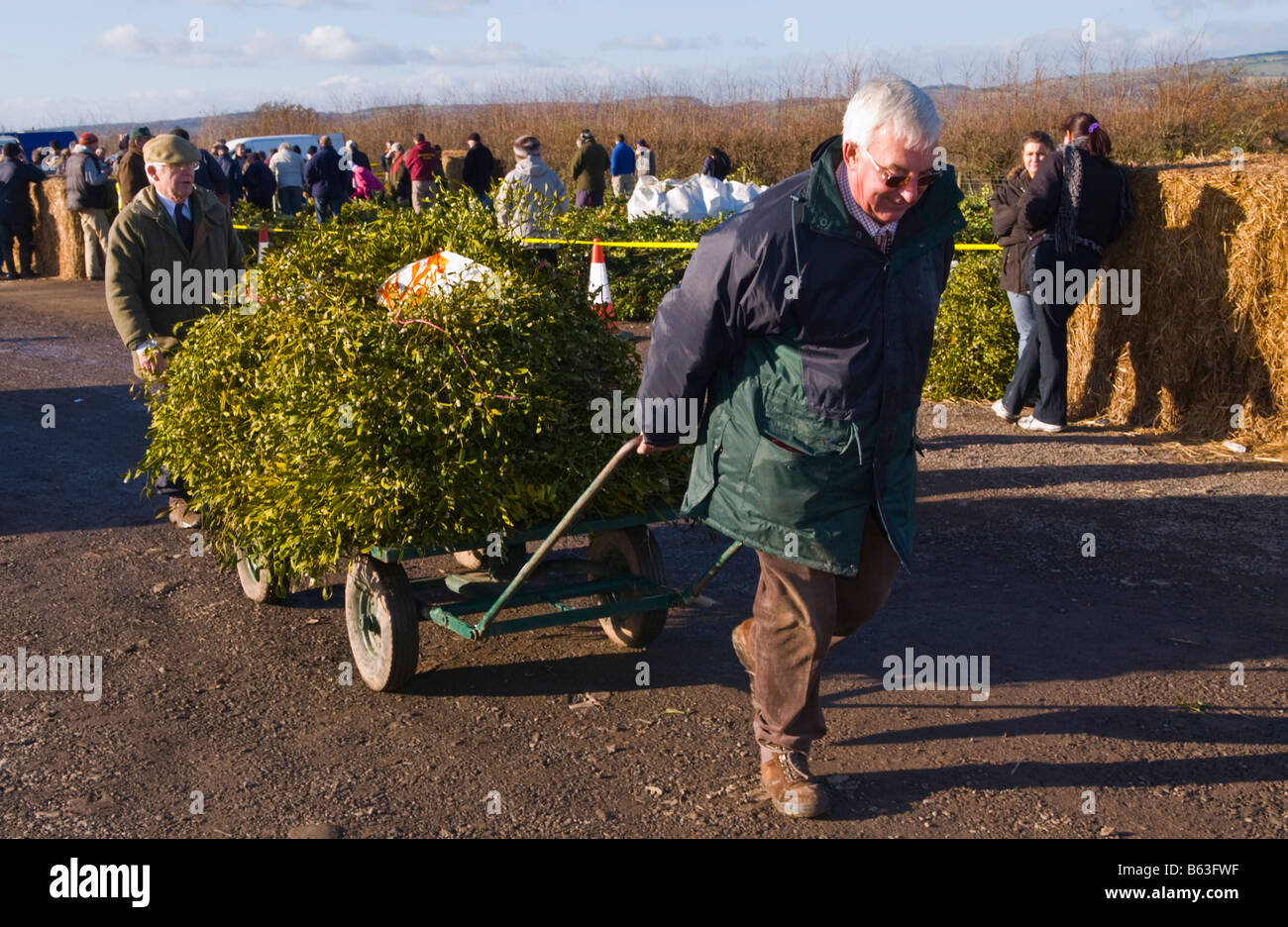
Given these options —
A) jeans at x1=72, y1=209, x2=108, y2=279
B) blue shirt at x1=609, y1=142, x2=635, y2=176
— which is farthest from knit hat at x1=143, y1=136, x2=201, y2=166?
blue shirt at x1=609, y1=142, x2=635, y2=176

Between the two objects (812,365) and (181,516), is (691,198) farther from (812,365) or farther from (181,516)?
(812,365)

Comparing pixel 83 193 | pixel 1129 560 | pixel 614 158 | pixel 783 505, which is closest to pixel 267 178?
pixel 83 193

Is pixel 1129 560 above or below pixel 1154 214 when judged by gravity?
below

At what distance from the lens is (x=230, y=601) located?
6000 millimetres

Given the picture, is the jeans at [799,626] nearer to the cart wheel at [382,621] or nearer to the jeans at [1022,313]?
the cart wheel at [382,621]

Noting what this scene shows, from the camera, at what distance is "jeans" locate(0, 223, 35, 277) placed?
19.8 m

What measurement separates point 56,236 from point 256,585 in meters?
16.6

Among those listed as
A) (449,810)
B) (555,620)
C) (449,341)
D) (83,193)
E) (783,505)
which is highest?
(83,193)

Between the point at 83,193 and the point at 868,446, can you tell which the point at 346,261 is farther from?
the point at 83,193

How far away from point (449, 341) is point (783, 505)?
1.52m

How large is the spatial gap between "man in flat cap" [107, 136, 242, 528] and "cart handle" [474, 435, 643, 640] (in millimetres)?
2695

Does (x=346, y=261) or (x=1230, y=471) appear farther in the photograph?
(x=1230, y=471)

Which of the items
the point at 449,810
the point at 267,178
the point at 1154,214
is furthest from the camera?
the point at 267,178

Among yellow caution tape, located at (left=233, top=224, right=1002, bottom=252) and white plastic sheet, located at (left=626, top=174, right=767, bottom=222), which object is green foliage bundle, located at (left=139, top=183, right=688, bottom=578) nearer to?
yellow caution tape, located at (left=233, top=224, right=1002, bottom=252)
